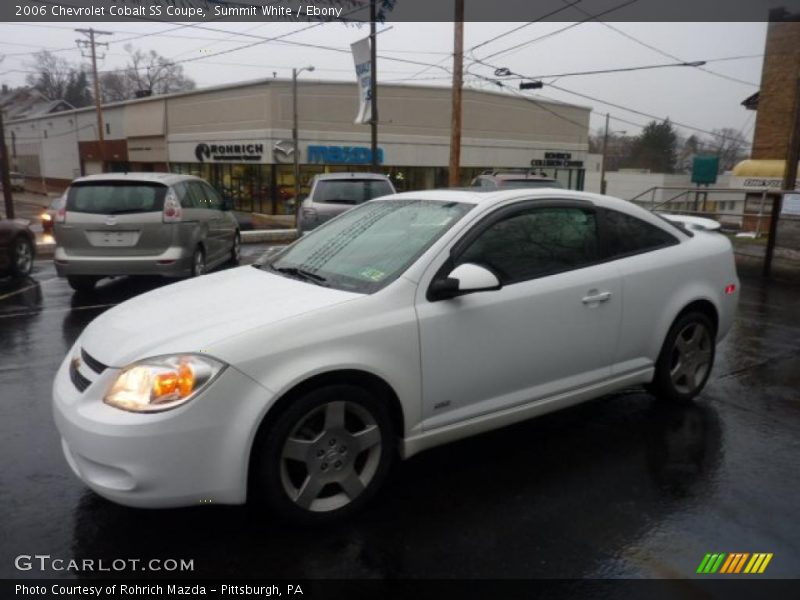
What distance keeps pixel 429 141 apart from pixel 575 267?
36.9 meters

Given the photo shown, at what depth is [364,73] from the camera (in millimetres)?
21641

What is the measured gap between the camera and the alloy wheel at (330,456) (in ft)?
9.95

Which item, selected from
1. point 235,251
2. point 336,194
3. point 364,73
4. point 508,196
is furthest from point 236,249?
point 364,73

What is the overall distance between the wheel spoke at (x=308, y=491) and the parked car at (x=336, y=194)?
27.6 ft

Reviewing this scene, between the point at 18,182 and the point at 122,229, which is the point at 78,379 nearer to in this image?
the point at 122,229

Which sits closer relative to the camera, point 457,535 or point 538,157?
point 457,535

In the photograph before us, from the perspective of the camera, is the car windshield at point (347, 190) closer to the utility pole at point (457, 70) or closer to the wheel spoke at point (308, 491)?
the utility pole at point (457, 70)

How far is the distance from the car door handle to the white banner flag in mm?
18697

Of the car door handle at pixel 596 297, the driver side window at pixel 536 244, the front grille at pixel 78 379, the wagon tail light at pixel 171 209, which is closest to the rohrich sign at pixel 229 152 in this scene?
the wagon tail light at pixel 171 209

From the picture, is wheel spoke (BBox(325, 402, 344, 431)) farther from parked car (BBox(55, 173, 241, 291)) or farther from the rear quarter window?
parked car (BBox(55, 173, 241, 291))

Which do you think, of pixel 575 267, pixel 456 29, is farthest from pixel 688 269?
pixel 456 29

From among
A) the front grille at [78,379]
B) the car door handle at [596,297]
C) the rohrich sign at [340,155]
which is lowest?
the front grille at [78,379]

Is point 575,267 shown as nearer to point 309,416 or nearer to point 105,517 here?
point 309,416

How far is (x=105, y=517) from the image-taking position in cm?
321
